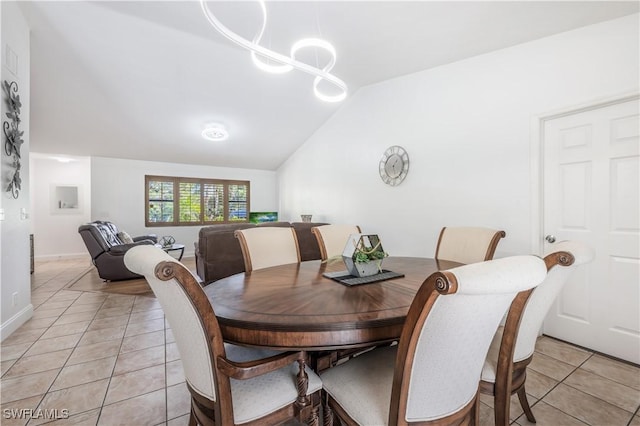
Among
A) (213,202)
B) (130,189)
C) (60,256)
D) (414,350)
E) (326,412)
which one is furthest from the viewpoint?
(213,202)

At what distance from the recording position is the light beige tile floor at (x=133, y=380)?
1494mm

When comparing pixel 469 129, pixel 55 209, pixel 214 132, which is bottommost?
pixel 55 209

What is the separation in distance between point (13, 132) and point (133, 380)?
2.42 m

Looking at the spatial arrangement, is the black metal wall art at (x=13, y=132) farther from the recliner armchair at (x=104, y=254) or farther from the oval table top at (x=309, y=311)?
the oval table top at (x=309, y=311)

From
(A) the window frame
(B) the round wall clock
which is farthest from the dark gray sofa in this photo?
(A) the window frame

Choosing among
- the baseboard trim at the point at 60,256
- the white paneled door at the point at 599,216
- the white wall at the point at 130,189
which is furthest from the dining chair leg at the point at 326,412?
the baseboard trim at the point at 60,256

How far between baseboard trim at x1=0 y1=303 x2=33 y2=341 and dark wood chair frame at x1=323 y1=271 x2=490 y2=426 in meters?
3.01

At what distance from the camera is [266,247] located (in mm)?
2102

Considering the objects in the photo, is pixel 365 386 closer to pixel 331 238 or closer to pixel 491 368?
pixel 491 368

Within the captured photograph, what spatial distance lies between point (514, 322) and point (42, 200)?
8.82m

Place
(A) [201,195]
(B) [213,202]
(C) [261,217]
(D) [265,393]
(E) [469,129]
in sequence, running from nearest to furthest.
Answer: (D) [265,393] < (E) [469,129] < (C) [261,217] < (A) [201,195] < (B) [213,202]

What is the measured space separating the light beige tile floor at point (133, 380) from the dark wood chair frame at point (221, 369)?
82 centimetres

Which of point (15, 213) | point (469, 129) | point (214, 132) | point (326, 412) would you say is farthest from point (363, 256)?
point (214, 132)

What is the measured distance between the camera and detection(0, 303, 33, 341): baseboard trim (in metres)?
2.29
